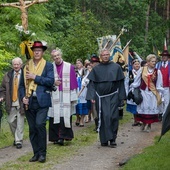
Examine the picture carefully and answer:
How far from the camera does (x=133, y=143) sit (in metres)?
11.9

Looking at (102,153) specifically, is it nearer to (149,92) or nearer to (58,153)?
(58,153)

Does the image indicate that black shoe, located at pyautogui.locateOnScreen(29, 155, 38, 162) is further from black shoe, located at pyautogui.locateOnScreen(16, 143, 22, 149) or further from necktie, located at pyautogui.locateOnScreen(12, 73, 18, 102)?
necktie, located at pyautogui.locateOnScreen(12, 73, 18, 102)

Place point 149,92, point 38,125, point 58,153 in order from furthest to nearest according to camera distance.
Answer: point 149,92 → point 58,153 → point 38,125

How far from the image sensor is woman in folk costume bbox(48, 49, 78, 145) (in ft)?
37.6

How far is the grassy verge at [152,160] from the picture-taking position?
28.7ft

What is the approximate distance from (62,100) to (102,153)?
158 cm

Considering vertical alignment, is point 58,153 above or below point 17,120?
below

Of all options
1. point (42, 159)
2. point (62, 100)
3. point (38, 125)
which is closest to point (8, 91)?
point (62, 100)

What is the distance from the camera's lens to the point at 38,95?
9609mm

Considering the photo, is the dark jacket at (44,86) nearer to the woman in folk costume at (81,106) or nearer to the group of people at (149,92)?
the group of people at (149,92)

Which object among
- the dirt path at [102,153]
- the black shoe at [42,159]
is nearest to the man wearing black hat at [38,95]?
the black shoe at [42,159]

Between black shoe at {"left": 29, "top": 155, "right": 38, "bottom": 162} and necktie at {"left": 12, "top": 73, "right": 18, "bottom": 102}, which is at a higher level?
necktie at {"left": 12, "top": 73, "right": 18, "bottom": 102}

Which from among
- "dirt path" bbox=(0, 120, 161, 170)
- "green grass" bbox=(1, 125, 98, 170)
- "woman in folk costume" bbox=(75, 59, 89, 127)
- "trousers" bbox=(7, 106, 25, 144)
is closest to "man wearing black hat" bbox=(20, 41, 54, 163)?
"green grass" bbox=(1, 125, 98, 170)

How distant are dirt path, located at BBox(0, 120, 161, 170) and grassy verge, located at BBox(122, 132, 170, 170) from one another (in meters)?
0.33
